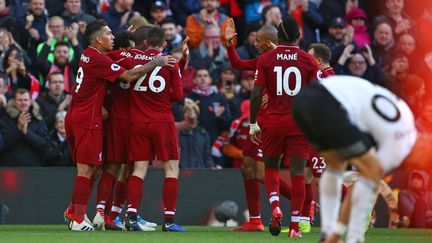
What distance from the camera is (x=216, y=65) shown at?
20.6 metres

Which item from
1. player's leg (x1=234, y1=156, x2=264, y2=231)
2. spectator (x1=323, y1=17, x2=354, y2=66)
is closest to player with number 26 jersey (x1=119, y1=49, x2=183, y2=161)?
player's leg (x1=234, y1=156, x2=264, y2=231)

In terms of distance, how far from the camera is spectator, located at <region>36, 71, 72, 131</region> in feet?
60.3

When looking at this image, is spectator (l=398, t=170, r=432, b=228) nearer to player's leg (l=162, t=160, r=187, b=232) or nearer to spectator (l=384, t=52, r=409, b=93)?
spectator (l=384, t=52, r=409, b=93)

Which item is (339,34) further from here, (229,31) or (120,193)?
(120,193)

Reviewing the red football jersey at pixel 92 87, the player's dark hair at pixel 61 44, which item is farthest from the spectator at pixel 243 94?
the red football jersey at pixel 92 87

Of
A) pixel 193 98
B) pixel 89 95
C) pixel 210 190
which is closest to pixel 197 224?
pixel 210 190

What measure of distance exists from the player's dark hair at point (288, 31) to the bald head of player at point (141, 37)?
6.54 feet

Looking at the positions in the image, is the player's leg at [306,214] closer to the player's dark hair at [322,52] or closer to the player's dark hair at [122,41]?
the player's dark hair at [322,52]

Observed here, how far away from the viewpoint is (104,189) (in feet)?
48.8

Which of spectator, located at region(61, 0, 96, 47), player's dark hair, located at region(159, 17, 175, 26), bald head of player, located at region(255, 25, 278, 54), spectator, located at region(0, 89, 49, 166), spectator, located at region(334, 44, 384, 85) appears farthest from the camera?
spectator, located at region(334, 44, 384, 85)

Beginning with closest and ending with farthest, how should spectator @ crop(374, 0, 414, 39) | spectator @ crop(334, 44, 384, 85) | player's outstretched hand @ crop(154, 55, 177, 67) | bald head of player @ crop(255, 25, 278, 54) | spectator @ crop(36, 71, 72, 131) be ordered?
player's outstretched hand @ crop(154, 55, 177, 67)
bald head of player @ crop(255, 25, 278, 54)
spectator @ crop(36, 71, 72, 131)
spectator @ crop(334, 44, 384, 85)
spectator @ crop(374, 0, 414, 39)

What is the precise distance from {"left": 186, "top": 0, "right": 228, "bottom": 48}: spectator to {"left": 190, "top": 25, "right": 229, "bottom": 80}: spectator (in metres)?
0.10

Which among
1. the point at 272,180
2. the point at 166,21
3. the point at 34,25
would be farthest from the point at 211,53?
the point at 272,180

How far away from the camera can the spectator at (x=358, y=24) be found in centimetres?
2147
